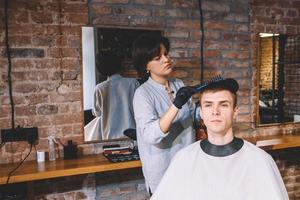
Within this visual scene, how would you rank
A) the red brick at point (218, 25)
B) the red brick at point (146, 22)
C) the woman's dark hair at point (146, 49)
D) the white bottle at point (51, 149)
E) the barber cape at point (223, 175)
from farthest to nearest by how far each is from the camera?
1. the red brick at point (218, 25)
2. the red brick at point (146, 22)
3. the white bottle at point (51, 149)
4. the woman's dark hair at point (146, 49)
5. the barber cape at point (223, 175)

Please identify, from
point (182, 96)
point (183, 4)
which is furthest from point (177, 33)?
point (182, 96)

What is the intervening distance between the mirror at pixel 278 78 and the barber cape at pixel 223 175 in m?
1.60

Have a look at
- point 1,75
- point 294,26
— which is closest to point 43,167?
point 1,75

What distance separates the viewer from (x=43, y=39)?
2330mm

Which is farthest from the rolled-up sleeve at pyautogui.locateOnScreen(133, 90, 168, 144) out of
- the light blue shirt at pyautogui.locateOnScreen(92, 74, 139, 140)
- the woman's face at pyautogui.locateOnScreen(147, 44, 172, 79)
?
the light blue shirt at pyautogui.locateOnScreen(92, 74, 139, 140)

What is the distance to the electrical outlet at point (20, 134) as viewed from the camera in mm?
2277

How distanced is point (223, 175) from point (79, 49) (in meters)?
1.37

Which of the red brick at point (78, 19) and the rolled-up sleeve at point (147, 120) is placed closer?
the rolled-up sleeve at point (147, 120)

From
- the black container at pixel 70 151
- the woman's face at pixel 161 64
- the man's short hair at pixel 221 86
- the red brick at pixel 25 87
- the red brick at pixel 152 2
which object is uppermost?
the red brick at pixel 152 2

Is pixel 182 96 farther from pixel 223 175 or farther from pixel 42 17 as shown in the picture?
pixel 42 17

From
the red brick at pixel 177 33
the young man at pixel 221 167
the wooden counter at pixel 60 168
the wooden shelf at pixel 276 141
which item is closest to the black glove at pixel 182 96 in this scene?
the young man at pixel 221 167

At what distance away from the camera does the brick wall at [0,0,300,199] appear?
2293 millimetres

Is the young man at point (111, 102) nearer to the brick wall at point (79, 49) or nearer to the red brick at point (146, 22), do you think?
the brick wall at point (79, 49)

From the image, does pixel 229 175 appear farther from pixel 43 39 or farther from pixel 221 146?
pixel 43 39
